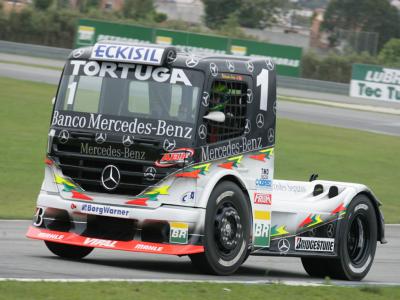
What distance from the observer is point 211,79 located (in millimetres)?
9953

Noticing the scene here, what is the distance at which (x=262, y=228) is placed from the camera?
10.5m

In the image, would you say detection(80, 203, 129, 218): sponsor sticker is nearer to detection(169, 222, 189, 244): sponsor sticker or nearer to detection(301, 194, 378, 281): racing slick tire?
detection(169, 222, 189, 244): sponsor sticker

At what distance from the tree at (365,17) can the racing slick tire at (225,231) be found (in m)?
83.0

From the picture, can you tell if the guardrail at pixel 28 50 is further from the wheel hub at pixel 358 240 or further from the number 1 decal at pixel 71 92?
the number 1 decal at pixel 71 92

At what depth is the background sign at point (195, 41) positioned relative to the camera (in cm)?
4444

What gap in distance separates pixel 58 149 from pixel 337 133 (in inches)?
882

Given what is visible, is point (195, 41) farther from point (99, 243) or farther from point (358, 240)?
point (99, 243)

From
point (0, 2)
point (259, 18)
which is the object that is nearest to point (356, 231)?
point (0, 2)

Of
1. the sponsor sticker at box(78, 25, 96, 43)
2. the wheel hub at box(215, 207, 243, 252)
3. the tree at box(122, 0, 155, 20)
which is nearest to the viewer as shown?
the wheel hub at box(215, 207, 243, 252)

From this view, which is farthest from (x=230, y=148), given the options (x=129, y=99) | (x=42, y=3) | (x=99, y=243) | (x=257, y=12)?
(x=257, y=12)

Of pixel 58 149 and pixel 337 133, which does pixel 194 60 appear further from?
pixel 337 133

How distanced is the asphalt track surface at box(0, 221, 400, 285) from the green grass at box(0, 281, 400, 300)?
0.74 metres

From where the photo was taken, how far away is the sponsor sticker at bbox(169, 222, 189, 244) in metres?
9.66

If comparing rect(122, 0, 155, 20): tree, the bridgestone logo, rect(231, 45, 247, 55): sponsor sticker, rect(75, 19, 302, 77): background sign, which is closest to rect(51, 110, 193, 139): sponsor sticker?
the bridgestone logo
